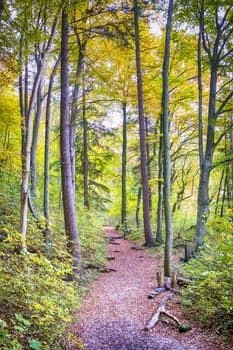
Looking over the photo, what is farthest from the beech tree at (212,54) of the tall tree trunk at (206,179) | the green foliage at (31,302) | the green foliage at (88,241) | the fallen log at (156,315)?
the green foliage at (31,302)

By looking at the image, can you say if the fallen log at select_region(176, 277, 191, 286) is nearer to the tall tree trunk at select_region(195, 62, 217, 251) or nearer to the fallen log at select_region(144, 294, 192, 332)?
the fallen log at select_region(144, 294, 192, 332)

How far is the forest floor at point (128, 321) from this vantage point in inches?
157

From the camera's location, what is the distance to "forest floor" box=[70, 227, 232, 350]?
4.00 meters

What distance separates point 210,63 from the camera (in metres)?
8.80

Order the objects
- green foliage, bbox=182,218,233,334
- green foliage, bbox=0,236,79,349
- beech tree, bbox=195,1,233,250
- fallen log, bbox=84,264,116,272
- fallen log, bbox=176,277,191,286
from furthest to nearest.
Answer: beech tree, bbox=195,1,233,250 → fallen log, bbox=84,264,116,272 → fallen log, bbox=176,277,191,286 → green foliage, bbox=182,218,233,334 → green foliage, bbox=0,236,79,349

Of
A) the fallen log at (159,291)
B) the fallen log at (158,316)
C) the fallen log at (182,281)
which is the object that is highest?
the fallen log at (158,316)

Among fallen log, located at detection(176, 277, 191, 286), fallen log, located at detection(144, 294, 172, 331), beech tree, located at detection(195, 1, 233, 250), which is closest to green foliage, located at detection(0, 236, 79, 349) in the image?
fallen log, located at detection(144, 294, 172, 331)

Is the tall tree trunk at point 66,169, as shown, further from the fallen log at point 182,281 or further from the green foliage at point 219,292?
the green foliage at point 219,292

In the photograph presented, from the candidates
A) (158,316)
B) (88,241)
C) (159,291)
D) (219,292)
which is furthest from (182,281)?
(88,241)

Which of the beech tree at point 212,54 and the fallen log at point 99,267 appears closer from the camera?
the fallen log at point 99,267

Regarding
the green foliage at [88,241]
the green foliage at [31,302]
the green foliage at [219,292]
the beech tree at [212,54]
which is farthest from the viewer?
the green foliage at [88,241]

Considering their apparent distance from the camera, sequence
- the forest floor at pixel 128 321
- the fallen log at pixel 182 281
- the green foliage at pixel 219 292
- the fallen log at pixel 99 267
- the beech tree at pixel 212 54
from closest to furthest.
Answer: the forest floor at pixel 128 321
the green foliage at pixel 219 292
the fallen log at pixel 182 281
the fallen log at pixel 99 267
the beech tree at pixel 212 54

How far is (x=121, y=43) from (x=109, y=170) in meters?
8.46

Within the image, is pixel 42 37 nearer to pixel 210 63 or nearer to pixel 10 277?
pixel 10 277
